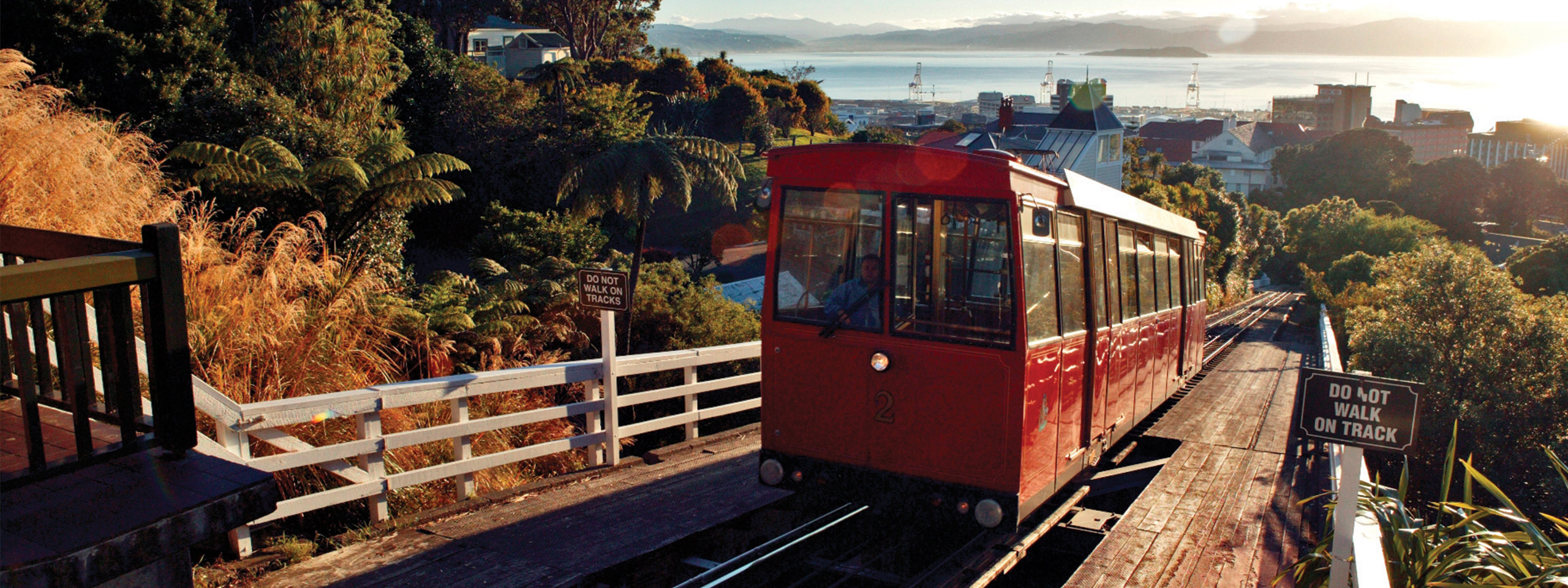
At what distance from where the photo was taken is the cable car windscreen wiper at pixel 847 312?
6727 mm

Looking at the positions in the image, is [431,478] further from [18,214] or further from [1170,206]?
[1170,206]

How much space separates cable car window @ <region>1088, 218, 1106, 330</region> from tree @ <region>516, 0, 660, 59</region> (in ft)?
178

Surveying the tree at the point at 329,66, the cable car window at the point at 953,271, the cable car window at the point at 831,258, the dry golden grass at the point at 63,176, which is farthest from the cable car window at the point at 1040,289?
the tree at the point at 329,66

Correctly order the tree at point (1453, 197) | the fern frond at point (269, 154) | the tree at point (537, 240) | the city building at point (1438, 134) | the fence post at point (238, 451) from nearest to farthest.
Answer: the fence post at point (238, 451) → the fern frond at point (269, 154) → the tree at point (537, 240) → the tree at point (1453, 197) → the city building at point (1438, 134)

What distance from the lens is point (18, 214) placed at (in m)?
8.07

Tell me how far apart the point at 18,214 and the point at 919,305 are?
7.37 meters

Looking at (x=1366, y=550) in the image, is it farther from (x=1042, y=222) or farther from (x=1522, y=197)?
(x=1522, y=197)

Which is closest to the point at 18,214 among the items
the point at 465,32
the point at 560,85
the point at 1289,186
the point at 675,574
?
the point at 675,574

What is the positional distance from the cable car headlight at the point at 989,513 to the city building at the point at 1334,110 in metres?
201

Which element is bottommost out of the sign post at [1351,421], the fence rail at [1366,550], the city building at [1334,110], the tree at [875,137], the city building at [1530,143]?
the fence rail at [1366,550]

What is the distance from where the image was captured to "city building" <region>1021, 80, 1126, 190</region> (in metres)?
54.3

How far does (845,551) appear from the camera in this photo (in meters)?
7.16

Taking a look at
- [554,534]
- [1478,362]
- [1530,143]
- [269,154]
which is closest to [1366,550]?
[554,534]

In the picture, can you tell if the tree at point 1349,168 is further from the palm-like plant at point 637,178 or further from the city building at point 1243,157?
the palm-like plant at point 637,178
